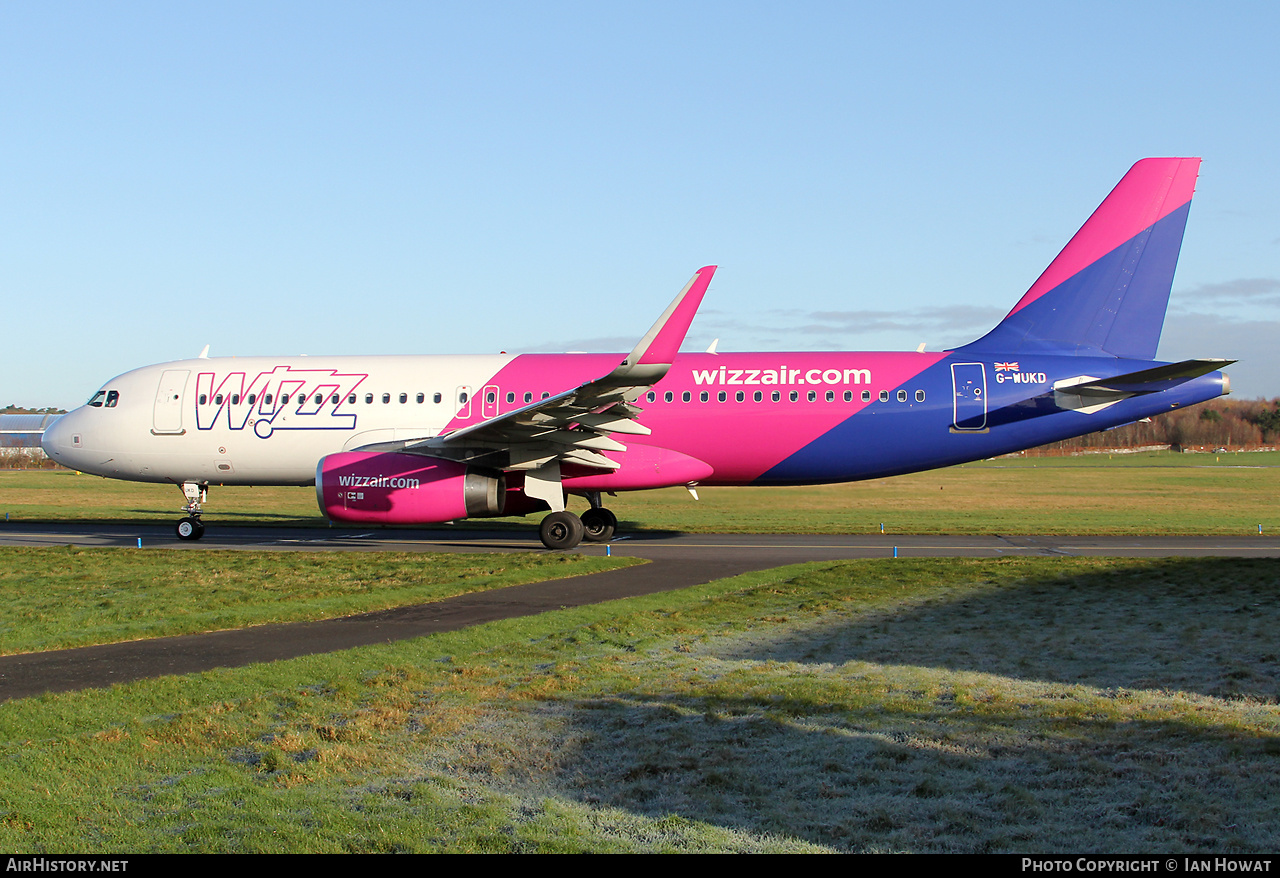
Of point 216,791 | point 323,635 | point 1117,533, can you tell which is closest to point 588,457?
point 323,635

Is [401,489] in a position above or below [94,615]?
above

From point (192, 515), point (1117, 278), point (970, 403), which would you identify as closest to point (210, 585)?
point (192, 515)

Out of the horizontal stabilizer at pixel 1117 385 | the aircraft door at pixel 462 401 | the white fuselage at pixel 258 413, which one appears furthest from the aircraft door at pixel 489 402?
the horizontal stabilizer at pixel 1117 385

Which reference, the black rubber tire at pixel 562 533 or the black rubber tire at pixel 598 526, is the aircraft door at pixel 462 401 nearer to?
the black rubber tire at pixel 562 533

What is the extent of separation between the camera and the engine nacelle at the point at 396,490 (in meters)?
19.7

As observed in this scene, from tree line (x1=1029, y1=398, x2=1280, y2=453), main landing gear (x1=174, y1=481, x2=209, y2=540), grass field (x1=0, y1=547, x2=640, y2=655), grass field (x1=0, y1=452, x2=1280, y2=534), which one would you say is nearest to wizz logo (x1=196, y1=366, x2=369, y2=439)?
main landing gear (x1=174, y1=481, x2=209, y2=540)

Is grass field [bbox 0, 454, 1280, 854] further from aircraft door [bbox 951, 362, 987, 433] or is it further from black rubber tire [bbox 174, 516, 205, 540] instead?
black rubber tire [bbox 174, 516, 205, 540]

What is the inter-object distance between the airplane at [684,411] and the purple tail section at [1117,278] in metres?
0.03

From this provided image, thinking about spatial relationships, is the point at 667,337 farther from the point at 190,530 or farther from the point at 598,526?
the point at 190,530

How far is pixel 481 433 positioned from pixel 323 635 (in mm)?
8746

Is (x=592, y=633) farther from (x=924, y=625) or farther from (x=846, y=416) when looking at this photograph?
(x=846, y=416)

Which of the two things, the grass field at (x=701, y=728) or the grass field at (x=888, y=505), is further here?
the grass field at (x=888, y=505)

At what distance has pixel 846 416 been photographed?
2092 cm

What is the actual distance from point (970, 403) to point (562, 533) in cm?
874
